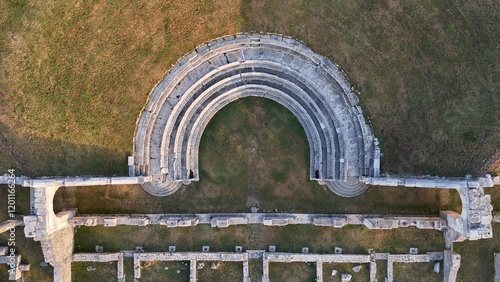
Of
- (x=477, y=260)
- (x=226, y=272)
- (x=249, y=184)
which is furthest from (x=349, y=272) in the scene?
(x=249, y=184)

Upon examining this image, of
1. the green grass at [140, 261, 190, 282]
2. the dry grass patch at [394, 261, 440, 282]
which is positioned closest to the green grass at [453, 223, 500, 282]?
the dry grass patch at [394, 261, 440, 282]

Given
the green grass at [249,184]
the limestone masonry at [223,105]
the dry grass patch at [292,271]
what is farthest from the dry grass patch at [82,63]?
the dry grass patch at [292,271]

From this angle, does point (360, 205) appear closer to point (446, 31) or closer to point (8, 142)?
point (446, 31)

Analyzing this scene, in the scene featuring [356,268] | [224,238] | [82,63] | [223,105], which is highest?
[82,63]

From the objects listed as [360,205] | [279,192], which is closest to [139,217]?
[279,192]

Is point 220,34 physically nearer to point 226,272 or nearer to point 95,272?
point 226,272

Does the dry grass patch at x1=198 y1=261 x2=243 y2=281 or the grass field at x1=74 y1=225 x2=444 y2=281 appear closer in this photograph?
the grass field at x1=74 y1=225 x2=444 y2=281

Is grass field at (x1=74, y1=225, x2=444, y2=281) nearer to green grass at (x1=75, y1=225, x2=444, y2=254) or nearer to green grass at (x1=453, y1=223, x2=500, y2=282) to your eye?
green grass at (x1=75, y1=225, x2=444, y2=254)
